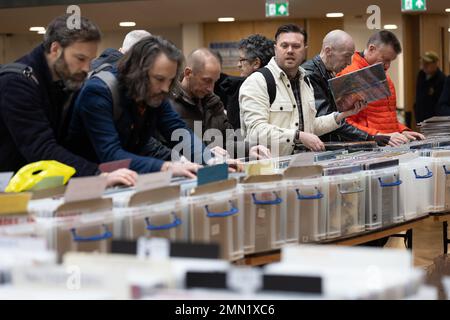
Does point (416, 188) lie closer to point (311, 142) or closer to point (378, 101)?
point (311, 142)

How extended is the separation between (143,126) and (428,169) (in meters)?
1.55

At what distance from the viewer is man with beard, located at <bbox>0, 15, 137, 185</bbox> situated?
134 inches

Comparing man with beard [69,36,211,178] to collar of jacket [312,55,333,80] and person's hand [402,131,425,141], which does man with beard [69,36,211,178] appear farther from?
person's hand [402,131,425,141]

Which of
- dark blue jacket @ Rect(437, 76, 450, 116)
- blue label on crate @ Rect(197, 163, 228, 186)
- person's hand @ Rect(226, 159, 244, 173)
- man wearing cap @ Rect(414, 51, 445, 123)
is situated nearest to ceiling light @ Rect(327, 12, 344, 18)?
man wearing cap @ Rect(414, 51, 445, 123)

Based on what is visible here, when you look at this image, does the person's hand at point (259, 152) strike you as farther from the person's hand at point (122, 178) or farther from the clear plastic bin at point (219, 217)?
the person's hand at point (122, 178)

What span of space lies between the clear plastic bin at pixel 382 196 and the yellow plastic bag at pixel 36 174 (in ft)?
4.93

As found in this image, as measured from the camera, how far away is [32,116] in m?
3.44

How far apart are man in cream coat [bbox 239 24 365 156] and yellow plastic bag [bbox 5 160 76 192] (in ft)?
5.95

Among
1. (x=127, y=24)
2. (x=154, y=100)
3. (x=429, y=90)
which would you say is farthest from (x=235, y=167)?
(x=127, y=24)

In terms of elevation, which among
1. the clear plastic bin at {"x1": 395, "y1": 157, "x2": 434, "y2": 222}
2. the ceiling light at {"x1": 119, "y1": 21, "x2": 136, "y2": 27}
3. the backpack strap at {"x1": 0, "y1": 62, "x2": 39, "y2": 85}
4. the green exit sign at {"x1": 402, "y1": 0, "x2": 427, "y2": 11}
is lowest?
the clear plastic bin at {"x1": 395, "y1": 157, "x2": 434, "y2": 222}

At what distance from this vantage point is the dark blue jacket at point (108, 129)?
3.62 metres

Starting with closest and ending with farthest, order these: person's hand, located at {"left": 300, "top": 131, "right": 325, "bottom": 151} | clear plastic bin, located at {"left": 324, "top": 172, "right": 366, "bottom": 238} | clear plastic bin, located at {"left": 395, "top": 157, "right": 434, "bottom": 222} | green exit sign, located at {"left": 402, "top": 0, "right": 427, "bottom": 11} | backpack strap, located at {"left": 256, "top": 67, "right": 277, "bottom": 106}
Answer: clear plastic bin, located at {"left": 324, "top": 172, "right": 366, "bottom": 238}, clear plastic bin, located at {"left": 395, "top": 157, "right": 434, "bottom": 222}, person's hand, located at {"left": 300, "top": 131, "right": 325, "bottom": 151}, backpack strap, located at {"left": 256, "top": 67, "right": 277, "bottom": 106}, green exit sign, located at {"left": 402, "top": 0, "right": 427, "bottom": 11}

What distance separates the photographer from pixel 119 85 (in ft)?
12.1
